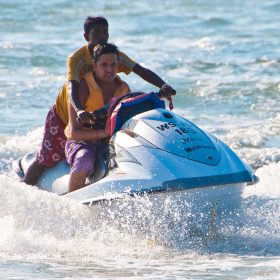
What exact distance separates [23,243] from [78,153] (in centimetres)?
82

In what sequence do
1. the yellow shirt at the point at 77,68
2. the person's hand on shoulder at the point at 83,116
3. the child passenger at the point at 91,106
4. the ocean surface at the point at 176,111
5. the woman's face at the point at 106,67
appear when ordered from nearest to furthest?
the ocean surface at the point at 176,111 < the person's hand on shoulder at the point at 83,116 < the child passenger at the point at 91,106 < the woman's face at the point at 106,67 < the yellow shirt at the point at 77,68

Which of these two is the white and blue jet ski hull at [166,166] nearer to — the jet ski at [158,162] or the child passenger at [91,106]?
A: the jet ski at [158,162]

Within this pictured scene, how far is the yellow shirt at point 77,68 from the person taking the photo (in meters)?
7.87

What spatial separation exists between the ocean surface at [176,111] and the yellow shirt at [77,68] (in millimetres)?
738

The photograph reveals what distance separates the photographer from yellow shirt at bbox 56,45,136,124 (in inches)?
310

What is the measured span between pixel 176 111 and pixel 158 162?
6822 mm

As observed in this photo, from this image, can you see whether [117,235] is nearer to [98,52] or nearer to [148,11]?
[98,52]

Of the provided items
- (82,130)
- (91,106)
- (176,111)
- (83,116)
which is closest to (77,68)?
(91,106)

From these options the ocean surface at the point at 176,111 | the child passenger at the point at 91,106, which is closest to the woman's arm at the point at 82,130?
the child passenger at the point at 91,106

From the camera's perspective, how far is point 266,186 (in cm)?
862

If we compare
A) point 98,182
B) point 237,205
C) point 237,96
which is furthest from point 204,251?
point 237,96

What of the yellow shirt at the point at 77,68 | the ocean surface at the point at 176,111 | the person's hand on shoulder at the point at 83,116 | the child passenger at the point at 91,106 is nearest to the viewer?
the ocean surface at the point at 176,111

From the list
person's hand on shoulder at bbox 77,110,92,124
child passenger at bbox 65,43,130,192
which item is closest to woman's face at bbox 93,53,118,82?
child passenger at bbox 65,43,130,192

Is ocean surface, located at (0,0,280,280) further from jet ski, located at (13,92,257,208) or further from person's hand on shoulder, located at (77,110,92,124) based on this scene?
person's hand on shoulder, located at (77,110,92,124)
